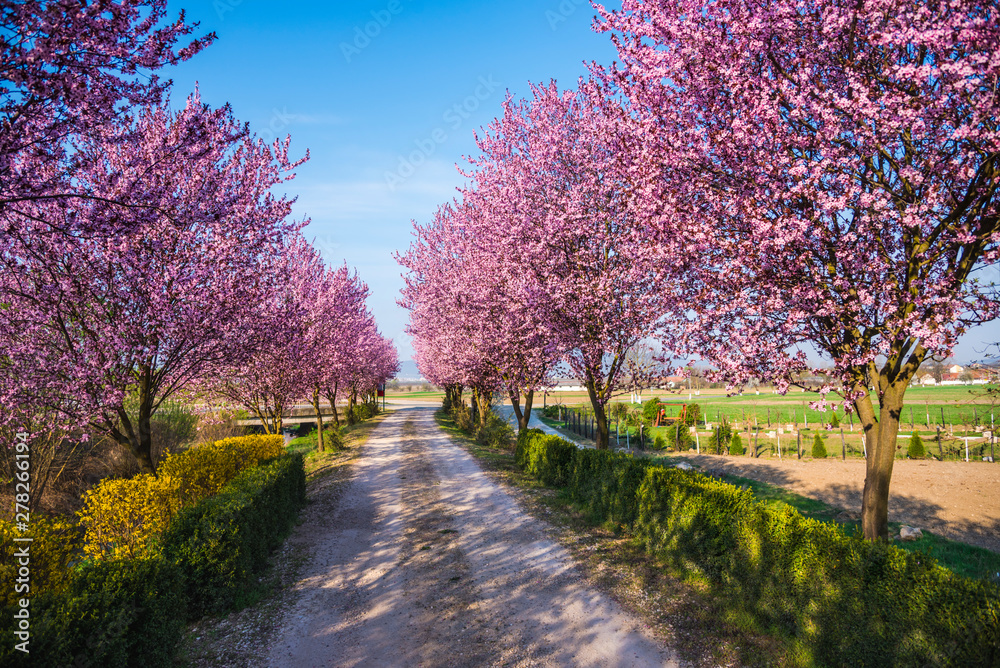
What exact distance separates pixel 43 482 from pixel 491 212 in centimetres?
1371

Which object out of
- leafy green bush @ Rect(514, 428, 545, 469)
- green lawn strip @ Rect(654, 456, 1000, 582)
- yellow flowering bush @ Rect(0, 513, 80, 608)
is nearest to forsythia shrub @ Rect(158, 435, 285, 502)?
yellow flowering bush @ Rect(0, 513, 80, 608)

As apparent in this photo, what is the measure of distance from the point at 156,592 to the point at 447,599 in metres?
3.69

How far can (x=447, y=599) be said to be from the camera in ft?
24.8

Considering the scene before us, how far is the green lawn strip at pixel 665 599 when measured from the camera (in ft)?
19.6

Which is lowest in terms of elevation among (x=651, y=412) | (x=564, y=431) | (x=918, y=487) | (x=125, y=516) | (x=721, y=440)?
(x=564, y=431)

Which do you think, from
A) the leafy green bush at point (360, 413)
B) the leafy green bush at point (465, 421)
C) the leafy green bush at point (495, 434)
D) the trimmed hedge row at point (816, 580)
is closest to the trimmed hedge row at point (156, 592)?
the trimmed hedge row at point (816, 580)

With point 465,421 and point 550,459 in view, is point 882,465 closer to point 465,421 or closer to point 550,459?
point 550,459

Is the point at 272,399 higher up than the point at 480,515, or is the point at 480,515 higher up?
the point at 272,399

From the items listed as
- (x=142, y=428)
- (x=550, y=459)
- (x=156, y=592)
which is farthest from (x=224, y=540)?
(x=550, y=459)

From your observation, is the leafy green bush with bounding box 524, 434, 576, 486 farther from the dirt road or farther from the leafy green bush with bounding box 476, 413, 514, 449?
the leafy green bush with bounding box 476, 413, 514, 449

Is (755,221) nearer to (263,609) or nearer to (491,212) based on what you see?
(263,609)

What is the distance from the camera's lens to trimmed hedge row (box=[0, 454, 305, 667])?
14.3 feet

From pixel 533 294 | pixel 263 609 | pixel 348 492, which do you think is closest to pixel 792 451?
pixel 533 294

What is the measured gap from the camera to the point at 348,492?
48.3 feet
